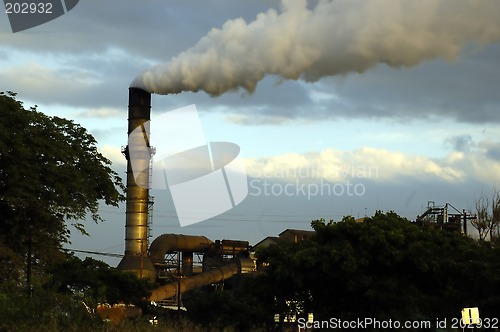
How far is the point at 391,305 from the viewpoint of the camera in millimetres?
32688

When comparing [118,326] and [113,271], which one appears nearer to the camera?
[118,326]

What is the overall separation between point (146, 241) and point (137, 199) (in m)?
3.29

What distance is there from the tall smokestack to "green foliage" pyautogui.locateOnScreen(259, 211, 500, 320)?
22.7m

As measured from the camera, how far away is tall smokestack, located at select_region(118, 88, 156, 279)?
187 feet

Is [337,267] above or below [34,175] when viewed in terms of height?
below

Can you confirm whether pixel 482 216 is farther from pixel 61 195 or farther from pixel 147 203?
pixel 61 195

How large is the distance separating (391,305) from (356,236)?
3.67 m

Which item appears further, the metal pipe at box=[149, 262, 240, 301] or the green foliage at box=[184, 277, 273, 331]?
the metal pipe at box=[149, 262, 240, 301]

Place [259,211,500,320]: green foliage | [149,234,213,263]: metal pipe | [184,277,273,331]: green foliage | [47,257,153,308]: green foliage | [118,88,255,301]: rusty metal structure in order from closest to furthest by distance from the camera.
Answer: [259,211,500,320]: green foliage < [184,277,273,331]: green foliage < [47,257,153,308]: green foliage < [118,88,255,301]: rusty metal structure < [149,234,213,263]: metal pipe

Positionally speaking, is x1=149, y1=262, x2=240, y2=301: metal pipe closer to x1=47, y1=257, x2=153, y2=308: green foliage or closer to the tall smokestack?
the tall smokestack

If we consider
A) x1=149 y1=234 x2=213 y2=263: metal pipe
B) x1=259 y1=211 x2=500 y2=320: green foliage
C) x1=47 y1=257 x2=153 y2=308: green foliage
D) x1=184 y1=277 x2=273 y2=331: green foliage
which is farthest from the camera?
x1=149 y1=234 x2=213 y2=263: metal pipe

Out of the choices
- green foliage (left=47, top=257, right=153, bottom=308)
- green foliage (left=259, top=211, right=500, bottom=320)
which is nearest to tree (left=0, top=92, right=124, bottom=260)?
green foliage (left=47, top=257, right=153, bottom=308)

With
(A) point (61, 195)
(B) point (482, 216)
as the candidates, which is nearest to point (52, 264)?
(A) point (61, 195)

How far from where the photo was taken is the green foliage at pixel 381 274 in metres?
32.6
